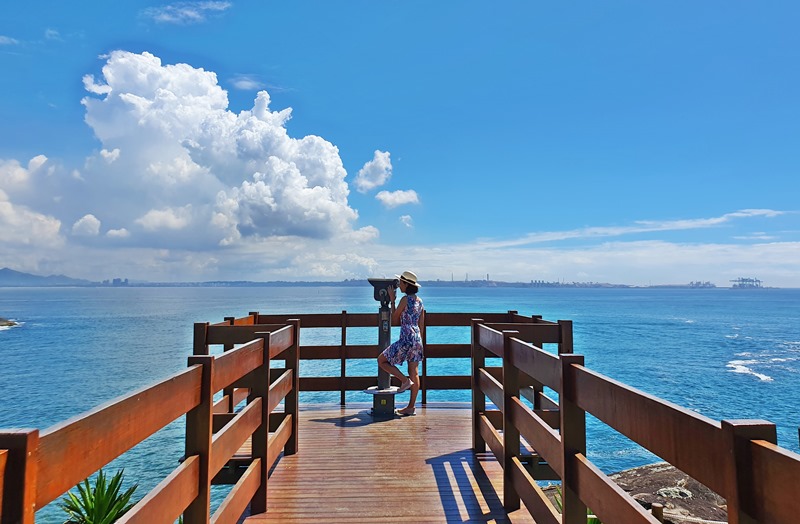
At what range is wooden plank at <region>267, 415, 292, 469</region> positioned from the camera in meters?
3.93

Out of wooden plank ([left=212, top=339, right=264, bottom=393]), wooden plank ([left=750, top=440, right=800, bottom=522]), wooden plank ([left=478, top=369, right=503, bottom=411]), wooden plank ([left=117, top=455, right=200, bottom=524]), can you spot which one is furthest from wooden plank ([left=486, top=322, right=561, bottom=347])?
wooden plank ([left=750, top=440, right=800, bottom=522])

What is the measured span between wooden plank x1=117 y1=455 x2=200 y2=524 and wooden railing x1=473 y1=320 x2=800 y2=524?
1808 millimetres

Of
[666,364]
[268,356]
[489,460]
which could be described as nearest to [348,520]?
[268,356]

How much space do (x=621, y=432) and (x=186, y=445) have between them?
203 cm

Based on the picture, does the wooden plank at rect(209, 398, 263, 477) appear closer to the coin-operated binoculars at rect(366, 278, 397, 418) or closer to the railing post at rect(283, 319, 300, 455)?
the railing post at rect(283, 319, 300, 455)

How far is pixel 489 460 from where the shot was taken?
4.73 metres

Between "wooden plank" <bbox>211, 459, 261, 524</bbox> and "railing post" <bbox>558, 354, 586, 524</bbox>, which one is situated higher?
"railing post" <bbox>558, 354, 586, 524</bbox>

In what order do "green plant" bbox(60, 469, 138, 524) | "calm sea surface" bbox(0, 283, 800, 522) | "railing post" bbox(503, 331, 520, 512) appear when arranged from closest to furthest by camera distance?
"railing post" bbox(503, 331, 520, 512) → "green plant" bbox(60, 469, 138, 524) → "calm sea surface" bbox(0, 283, 800, 522)

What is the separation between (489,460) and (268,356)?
8.07ft

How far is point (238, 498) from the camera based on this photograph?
3029mm

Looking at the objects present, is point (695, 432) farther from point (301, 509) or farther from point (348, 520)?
point (301, 509)

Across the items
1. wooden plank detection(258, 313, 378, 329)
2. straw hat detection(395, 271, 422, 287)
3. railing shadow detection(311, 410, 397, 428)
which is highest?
straw hat detection(395, 271, 422, 287)

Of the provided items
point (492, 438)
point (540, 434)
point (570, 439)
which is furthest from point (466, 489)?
point (570, 439)

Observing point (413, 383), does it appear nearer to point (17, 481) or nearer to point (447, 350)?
point (447, 350)
